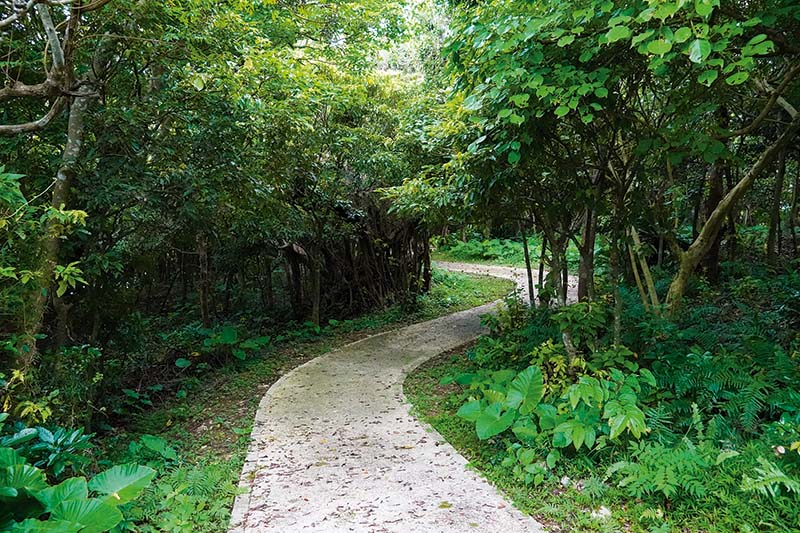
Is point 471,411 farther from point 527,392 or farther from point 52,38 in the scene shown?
point 52,38

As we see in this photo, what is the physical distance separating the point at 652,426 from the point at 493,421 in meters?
1.09

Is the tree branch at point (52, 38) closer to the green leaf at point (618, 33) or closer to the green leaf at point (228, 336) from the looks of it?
the green leaf at point (618, 33)

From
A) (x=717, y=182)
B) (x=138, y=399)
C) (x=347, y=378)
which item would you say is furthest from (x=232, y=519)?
(x=717, y=182)

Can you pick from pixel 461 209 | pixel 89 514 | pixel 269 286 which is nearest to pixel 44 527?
pixel 89 514

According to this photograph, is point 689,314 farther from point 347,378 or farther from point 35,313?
point 35,313

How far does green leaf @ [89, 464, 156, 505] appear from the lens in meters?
2.46

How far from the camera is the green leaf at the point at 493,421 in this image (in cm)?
356

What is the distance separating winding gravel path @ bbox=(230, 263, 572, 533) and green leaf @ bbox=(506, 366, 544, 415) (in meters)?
0.59

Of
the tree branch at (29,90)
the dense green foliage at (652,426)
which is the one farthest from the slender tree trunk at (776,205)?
the tree branch at (29,90)

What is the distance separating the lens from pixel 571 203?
15.5 feet

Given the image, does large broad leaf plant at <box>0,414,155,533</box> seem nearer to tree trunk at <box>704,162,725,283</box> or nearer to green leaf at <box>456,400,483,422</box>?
green leaf at <box>456,400,483,422</box>

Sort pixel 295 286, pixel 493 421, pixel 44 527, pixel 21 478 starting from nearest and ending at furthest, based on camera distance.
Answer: pixel 44 527 < pixel 21 478 < pixel 493 421 < pixel 295 286

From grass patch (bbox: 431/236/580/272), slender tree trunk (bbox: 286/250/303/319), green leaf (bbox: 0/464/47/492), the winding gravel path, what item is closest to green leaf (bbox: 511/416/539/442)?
the winding gravel path

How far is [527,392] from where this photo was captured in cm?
369
